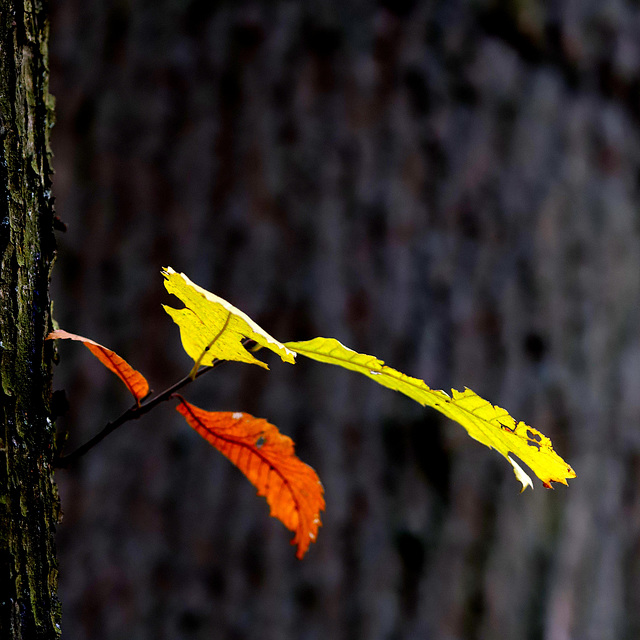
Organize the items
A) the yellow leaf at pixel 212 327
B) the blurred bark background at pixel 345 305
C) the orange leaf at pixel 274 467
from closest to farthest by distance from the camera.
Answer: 1. the yellow leaf at pixel 212 327
2. the orange leaf at pixel 274 467
3. the blurred bark background at pixel 345 305

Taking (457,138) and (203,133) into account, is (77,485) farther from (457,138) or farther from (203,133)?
(457,138)

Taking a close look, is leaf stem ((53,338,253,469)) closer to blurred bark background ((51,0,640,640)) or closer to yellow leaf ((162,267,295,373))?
yellow leaf ((162,267,295,373))

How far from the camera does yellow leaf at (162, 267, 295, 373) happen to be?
0.84 feet

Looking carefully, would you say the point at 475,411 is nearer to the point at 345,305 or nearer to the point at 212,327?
the point at 212,327

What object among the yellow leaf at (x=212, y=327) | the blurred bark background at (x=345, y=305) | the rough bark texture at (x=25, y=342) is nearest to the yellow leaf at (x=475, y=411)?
the yellow leaf at (x=212, y=327)

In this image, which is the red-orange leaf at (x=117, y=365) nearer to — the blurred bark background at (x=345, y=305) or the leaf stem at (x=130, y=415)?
the leaf stem at (x=130, y=415)

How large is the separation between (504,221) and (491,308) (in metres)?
0.17

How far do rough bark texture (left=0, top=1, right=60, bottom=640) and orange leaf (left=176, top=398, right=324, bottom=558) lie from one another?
9 centimetres

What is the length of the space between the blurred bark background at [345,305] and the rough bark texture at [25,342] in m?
0.63

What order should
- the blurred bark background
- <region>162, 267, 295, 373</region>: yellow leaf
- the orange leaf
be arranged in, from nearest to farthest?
<region>162, 267, 295, 373</region>: yellow leaf < the orange leaf < the blurred bark background

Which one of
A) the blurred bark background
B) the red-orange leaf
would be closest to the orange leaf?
the red-orange leaf

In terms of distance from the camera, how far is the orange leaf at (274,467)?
0.36 metres

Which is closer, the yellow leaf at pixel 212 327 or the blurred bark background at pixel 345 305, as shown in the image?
the yellow leaf at pixel 212 327

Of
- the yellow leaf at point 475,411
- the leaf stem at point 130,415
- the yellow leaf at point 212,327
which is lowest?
the leaf stem at point 130,415
